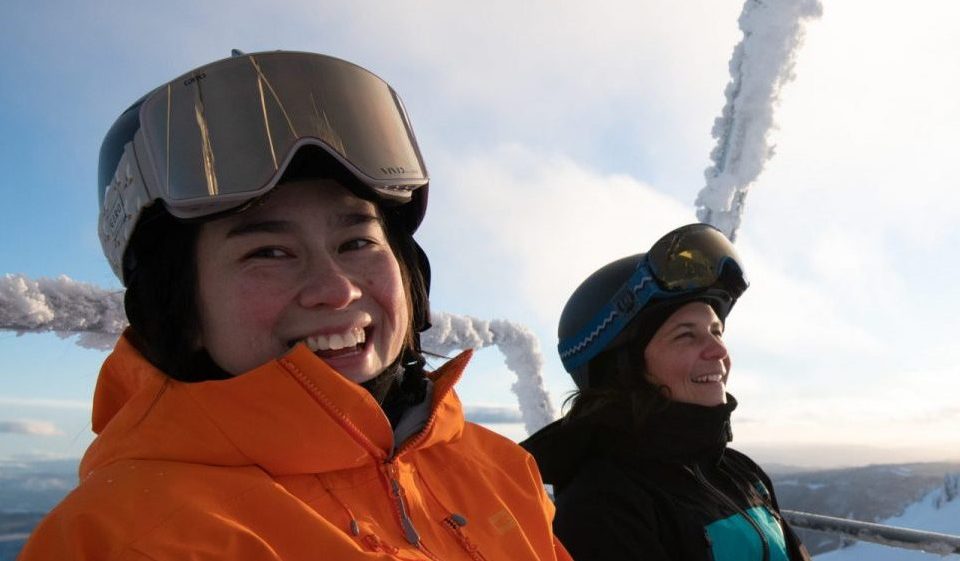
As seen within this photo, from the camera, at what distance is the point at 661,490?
3012 mm

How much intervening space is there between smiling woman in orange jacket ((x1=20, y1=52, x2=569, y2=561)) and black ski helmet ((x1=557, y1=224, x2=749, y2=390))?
5.14 ft

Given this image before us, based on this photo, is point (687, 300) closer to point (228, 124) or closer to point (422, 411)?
point (422, 411)

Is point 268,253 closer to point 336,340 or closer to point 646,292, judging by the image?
point 336,340

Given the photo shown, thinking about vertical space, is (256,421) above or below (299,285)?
below

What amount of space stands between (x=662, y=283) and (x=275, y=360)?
244cm

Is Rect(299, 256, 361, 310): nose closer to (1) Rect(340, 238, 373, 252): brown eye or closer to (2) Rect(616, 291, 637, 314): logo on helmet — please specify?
(1) Rect(340, 238, 373, 252): brown eye

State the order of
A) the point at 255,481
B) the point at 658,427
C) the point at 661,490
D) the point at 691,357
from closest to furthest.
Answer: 1. the point at 255,481
2. the point at 661,490
3. the point at 658,427
4. the point at 691,357

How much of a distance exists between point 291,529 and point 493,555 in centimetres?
53

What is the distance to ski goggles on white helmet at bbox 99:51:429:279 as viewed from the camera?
1725mm

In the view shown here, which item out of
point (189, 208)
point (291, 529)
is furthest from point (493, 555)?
point (189, 208)

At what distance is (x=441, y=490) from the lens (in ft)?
5.84

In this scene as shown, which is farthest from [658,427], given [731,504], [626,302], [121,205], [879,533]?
[121,205]

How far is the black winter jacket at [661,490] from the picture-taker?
111 inches

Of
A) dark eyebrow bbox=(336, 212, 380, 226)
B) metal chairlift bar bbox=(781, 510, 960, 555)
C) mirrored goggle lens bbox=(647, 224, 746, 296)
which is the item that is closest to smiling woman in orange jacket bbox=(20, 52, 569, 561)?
dark eyebrow bbox=(336, 212, 380, 226)
